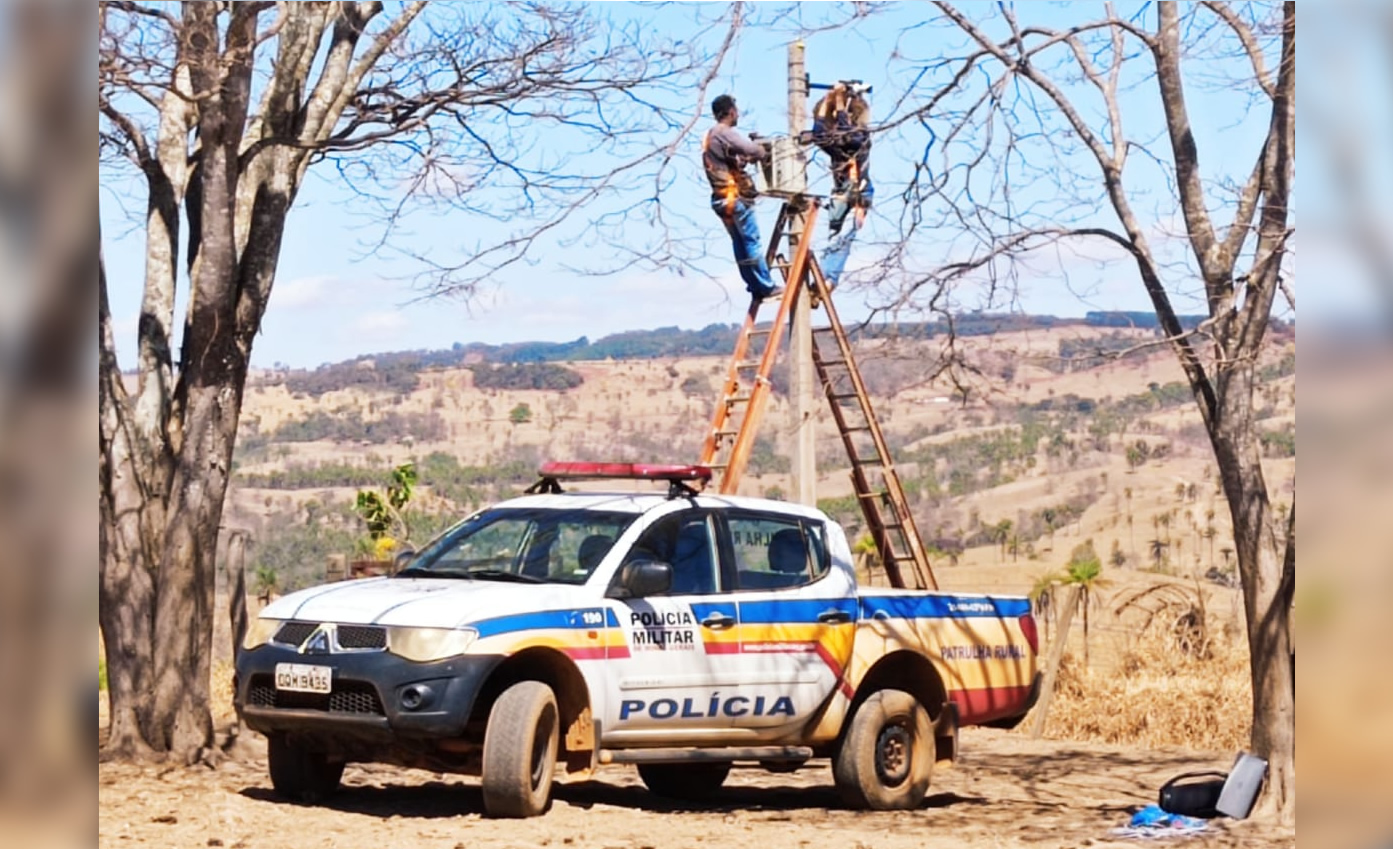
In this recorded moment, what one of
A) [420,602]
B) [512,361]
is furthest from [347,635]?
[512,361]

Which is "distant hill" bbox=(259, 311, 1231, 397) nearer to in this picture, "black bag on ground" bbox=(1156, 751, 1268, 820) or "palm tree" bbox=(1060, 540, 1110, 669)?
"palm tree" bbox=(1060, 540, 1110, 669)

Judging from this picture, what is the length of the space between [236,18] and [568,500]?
3777mm

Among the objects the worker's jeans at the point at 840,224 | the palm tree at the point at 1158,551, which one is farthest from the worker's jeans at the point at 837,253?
the palm tree at the point at 1158,551

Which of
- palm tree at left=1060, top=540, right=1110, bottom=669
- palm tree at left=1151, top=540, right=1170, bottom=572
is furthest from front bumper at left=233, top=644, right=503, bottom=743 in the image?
palm tree at left=1151, top=540, right=1170, bottom=572

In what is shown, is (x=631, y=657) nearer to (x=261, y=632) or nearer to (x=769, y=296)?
(x=261, y=632)

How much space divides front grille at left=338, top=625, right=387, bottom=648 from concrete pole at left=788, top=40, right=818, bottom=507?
674cm

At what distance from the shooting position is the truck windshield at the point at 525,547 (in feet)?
35.1

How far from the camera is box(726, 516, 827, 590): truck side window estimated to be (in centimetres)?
1136

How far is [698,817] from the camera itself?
1080cm

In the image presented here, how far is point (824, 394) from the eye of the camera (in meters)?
16.7

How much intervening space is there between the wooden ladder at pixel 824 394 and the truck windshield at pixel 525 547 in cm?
401
